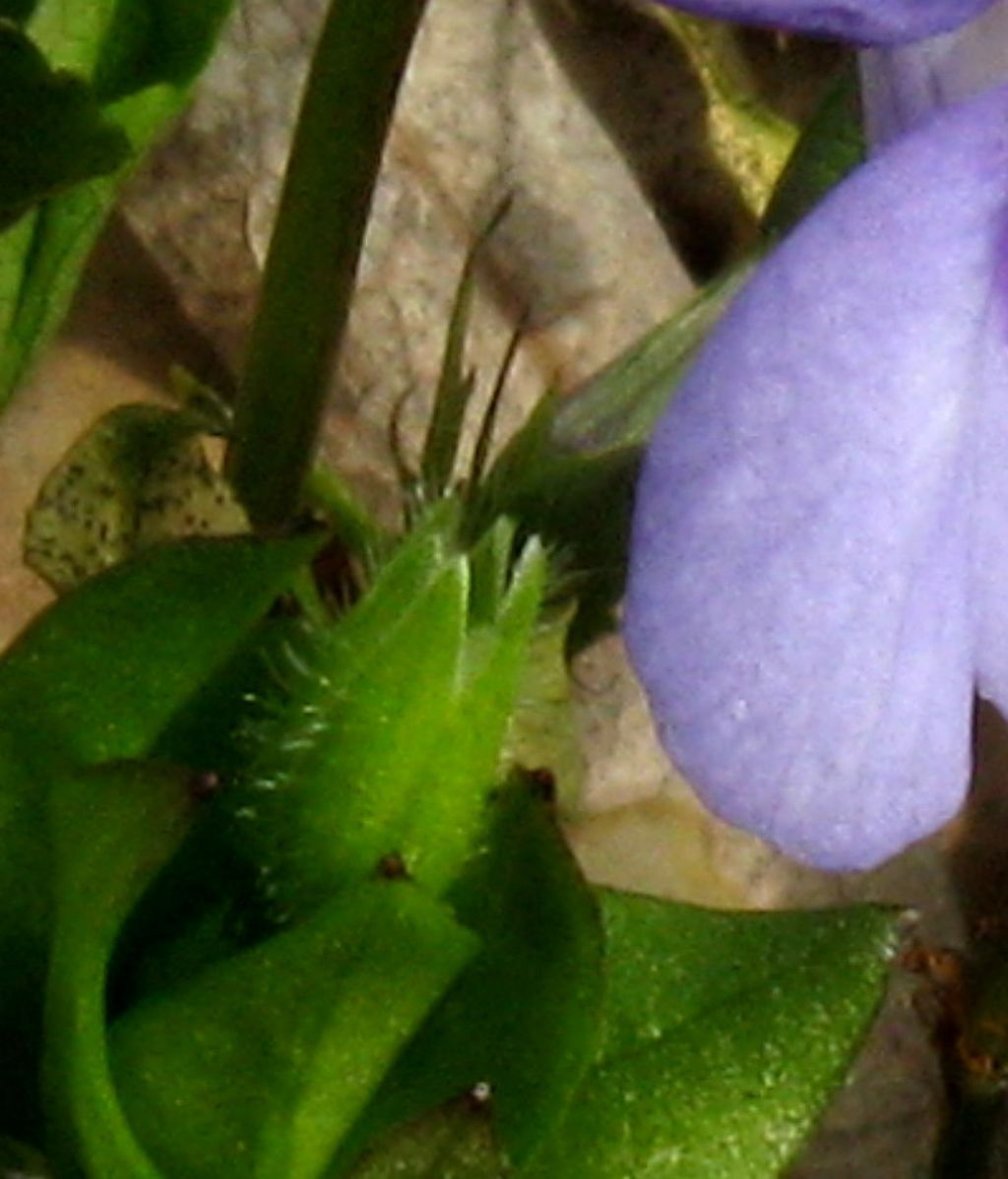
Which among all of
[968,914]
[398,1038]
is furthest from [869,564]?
[968,914]

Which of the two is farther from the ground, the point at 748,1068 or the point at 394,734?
the point at 394,734

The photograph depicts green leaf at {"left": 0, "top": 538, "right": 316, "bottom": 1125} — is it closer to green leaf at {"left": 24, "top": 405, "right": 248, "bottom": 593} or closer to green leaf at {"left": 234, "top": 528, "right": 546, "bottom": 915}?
green leaf at {"left": 234, "top": 528, "right": 546, "bottom": 915}

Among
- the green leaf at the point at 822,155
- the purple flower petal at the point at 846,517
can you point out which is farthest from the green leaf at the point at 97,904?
the green leaf at the point at 822,155

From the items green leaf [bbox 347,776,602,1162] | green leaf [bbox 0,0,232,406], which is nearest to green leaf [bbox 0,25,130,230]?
green leaf [bbox 0,0,232,406]

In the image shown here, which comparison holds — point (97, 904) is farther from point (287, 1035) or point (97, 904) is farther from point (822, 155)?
point (822, 155)

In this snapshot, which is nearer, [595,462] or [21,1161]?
[21,1161]

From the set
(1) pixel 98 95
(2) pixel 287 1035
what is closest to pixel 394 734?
(2) pixel 287 1035
